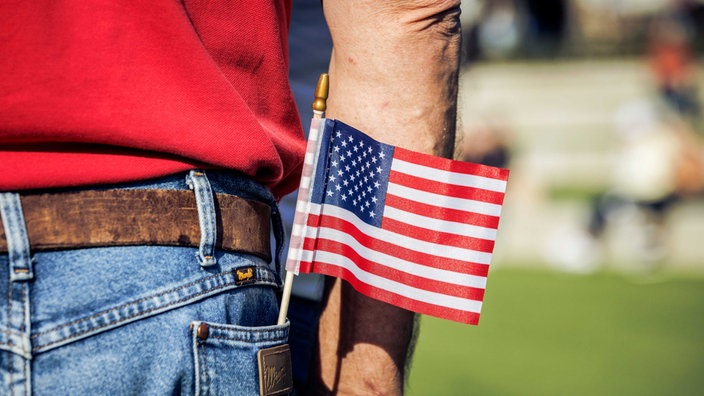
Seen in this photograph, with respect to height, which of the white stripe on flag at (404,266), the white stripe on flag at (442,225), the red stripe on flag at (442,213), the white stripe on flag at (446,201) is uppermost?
the white stripe on flag at (446,201)

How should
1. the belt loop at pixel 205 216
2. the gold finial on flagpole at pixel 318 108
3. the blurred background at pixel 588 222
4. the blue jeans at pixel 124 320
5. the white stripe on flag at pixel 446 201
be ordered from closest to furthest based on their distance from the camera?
the blue jeans at pixel 124 320 → the belt loop at pixel 205 216 → the gold finial on flagpole at pixel 318 108 → the white stripe on flag at pixel 446 201 → the blurred background at pixel 588 222

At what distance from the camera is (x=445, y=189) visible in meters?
1.70

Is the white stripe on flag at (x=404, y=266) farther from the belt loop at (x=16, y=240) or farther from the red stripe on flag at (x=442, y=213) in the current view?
the belt loop at (x=16, y=240)

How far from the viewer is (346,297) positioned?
5.90 ft

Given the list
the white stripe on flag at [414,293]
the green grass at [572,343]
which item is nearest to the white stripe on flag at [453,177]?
the white stripe on flag at [414,293]

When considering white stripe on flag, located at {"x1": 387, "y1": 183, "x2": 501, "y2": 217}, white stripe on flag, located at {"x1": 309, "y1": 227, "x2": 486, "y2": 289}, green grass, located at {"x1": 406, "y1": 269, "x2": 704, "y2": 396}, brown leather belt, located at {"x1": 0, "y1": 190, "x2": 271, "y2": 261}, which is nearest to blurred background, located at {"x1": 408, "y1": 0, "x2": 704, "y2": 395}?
green grass, located at {"x1": 406, "y1": 269, "x2": 704, "y2": 396}

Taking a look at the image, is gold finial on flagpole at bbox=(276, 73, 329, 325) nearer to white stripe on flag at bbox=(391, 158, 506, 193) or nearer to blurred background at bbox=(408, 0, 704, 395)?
white stripe on flag at bbox=(391, 158, 506, 193)

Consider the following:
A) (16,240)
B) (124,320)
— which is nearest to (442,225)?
(124,320)

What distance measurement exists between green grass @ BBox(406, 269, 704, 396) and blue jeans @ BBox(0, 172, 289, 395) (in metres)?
4.09

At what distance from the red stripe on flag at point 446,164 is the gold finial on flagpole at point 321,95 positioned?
17 centimetres

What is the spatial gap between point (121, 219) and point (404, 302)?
60 centimetres

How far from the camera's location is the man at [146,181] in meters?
1.32

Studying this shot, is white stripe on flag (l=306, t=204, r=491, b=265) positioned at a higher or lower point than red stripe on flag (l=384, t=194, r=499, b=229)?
lower

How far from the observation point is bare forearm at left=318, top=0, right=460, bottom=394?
164 cm
